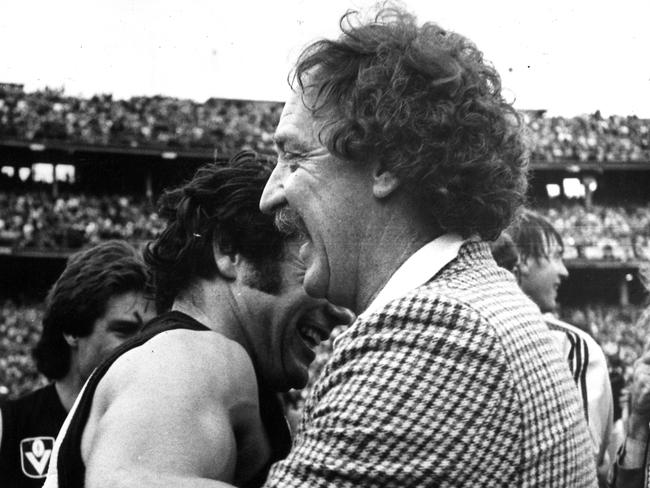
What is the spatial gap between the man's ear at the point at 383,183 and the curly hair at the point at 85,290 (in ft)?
8.39

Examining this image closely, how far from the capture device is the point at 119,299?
4172mm

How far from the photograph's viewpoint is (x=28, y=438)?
3799 millimetres

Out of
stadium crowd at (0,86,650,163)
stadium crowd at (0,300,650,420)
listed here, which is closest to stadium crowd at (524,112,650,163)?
stadium crowd at (0,300,650,420)

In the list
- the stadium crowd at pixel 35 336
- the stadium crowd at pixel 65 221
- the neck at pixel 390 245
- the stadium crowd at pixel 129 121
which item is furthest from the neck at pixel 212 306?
the stadium crowd at pixel 129 121

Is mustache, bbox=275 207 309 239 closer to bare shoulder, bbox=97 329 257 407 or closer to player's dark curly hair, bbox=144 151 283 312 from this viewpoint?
bare shoulder, bbox=97 329 257 407

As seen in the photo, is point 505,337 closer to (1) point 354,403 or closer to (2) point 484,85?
(1) point 354,403

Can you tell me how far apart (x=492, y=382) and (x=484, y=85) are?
703mm

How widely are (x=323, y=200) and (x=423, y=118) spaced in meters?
0.26

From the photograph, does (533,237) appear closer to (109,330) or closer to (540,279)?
(540,279)

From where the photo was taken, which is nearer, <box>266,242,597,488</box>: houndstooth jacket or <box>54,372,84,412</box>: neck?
<box>266,242,597,488</box>: houndstooth jacket

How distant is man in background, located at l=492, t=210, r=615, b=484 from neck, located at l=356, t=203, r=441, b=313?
4.91 feet

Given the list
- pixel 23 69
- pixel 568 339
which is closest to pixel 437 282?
pixel 568 339

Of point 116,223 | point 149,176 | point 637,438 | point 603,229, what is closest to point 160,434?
point 637,438

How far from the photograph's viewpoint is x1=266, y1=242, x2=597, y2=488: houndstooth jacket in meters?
1.26
